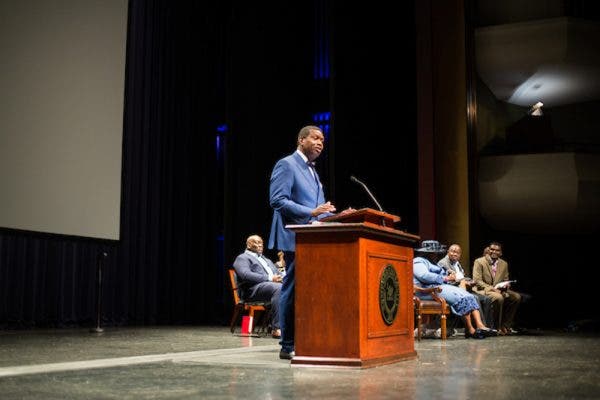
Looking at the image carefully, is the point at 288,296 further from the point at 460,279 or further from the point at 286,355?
the point at 460,279

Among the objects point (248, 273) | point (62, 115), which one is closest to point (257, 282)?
point (248, 273)

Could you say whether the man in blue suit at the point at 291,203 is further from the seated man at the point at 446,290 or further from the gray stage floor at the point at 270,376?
the seated man at the point at 446,290

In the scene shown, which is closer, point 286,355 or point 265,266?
point 286,355

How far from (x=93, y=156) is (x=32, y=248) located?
127 cm

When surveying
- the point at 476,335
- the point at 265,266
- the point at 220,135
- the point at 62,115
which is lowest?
the point at 476,335

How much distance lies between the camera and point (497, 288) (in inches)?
320

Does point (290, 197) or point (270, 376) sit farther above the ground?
point (290, 197)

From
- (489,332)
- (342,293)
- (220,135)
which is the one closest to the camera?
(342,293)

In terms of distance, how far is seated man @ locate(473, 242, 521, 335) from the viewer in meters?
8.12

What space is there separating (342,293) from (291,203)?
61cm

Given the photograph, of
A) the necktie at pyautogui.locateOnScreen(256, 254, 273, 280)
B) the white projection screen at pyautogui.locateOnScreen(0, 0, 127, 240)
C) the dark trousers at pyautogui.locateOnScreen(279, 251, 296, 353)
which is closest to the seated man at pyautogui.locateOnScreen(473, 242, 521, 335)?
the necktie at pyautogui.locateOnScreen(256, 254, 273, 280)

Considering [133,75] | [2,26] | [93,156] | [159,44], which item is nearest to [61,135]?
[93,156]

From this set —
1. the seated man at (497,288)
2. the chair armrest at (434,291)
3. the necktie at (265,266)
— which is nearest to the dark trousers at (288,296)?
the chair armrest at (434,291)

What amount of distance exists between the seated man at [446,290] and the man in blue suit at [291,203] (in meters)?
3.00
